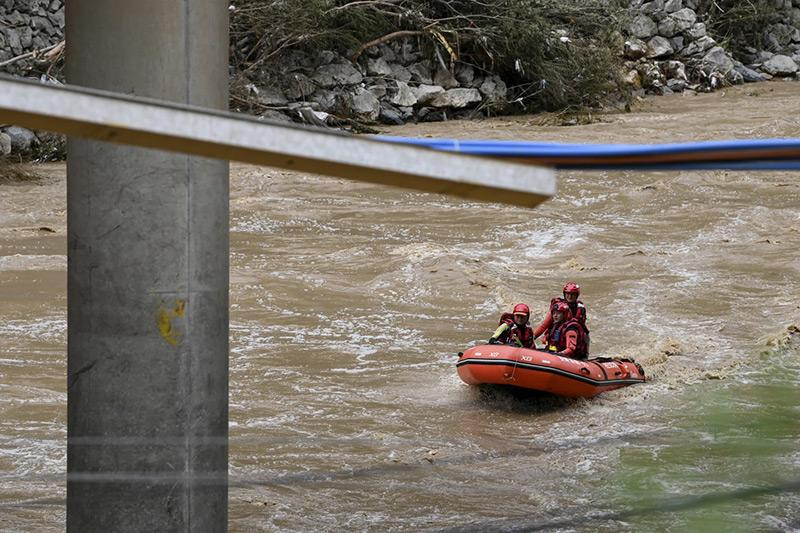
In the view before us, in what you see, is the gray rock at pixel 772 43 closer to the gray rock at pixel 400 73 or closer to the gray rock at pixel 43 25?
the gray rock at pixel 400 73

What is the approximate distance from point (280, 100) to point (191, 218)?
58.4ft

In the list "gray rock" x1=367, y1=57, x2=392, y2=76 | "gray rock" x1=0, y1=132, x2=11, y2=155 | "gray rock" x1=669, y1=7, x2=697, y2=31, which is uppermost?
"gray rock" x1=669, y1=7, x2=697, y2=31

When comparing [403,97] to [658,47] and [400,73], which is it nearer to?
[400,73]

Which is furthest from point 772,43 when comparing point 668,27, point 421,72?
point 421,72

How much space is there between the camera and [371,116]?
21016 mm

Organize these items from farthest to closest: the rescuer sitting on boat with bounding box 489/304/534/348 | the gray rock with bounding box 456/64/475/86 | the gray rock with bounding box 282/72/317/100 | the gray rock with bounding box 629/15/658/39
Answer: the gray rock with bounding box 629/15/658/39 < the gray rock with bounding box 456/64/475/86 < the gray rock with bounding box 282/72/317/100 < the rescuer sitting on boat with bounding box 489/304/534/348

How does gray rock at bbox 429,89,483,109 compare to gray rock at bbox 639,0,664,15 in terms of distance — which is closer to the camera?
gray rock at bbox 429,89,483,109

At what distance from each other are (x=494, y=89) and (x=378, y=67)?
205 centimetres

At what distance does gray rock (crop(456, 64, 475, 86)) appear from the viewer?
22125mm

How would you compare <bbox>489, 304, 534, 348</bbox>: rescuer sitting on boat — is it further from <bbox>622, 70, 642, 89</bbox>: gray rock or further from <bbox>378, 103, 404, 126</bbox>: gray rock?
<bbox>622, 70, 642, 89</bbox>: gray rock

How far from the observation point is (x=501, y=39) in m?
21.3

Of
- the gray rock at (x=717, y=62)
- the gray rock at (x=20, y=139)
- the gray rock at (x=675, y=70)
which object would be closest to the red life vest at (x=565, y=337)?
the gray rock at (x=20, y=139)

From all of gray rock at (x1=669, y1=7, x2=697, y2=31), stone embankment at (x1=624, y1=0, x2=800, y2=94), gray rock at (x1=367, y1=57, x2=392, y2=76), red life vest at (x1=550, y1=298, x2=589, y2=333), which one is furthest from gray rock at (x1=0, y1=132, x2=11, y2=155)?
gray rock at (x1=669, y1=7, x2=697, y2=31)

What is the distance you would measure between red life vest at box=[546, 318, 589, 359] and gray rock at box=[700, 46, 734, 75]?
1666 centimetres
